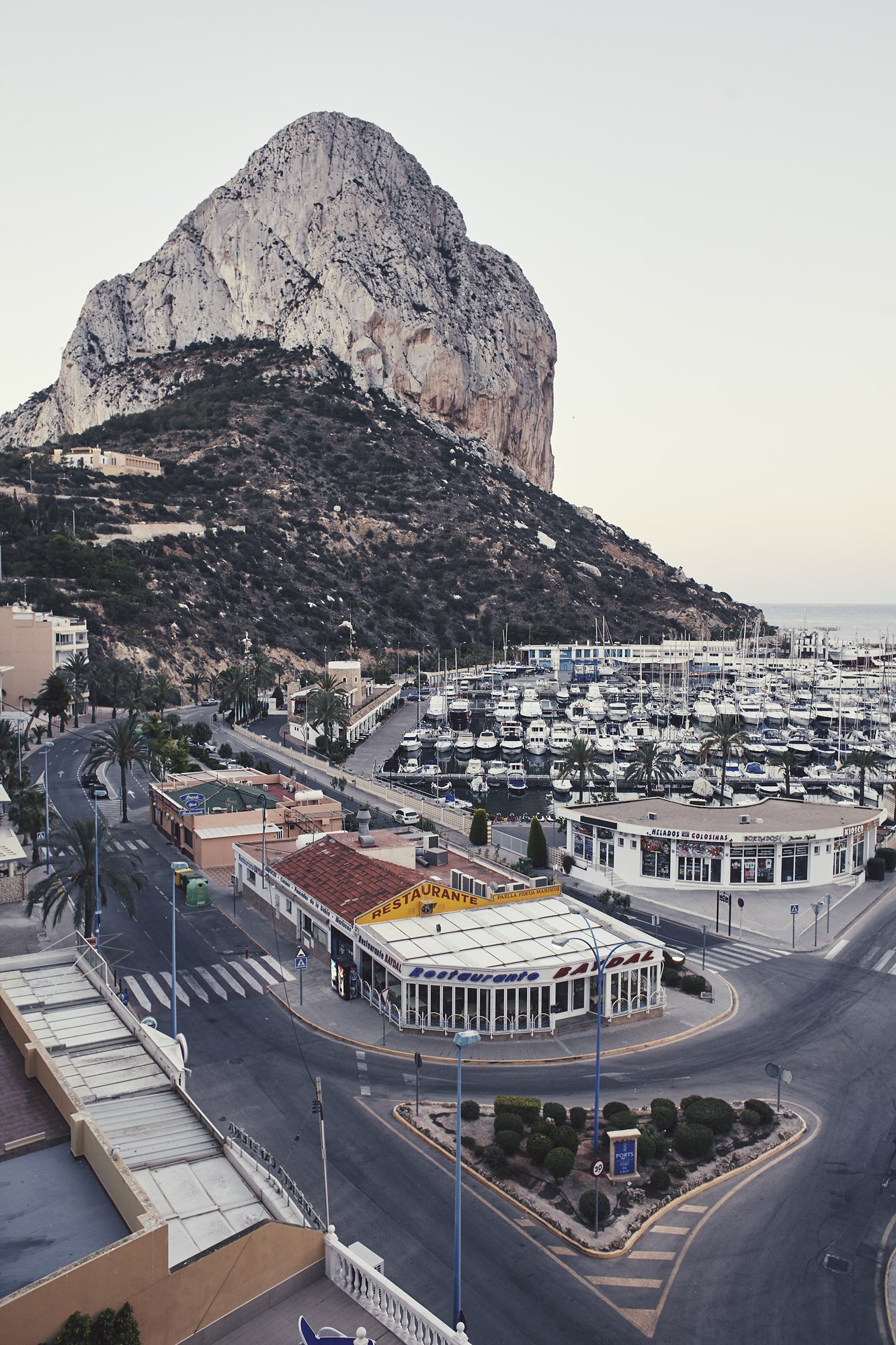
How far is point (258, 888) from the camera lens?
45188 mm

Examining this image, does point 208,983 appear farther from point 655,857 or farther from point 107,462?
point 107,462

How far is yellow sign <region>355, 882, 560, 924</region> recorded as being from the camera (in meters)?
35.7

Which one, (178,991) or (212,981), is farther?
(212,981)

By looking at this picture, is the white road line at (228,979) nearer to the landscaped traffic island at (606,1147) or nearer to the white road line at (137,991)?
the white road line at (137,991)

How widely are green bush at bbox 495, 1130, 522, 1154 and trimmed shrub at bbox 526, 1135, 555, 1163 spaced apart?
0.45 metres

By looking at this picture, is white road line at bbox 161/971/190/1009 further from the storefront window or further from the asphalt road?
the storefront window

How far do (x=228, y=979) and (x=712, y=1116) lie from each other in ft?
58.8

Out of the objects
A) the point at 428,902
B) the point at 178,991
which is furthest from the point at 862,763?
the point at 178,991

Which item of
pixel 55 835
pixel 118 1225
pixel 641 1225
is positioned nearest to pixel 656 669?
pixel 55 835

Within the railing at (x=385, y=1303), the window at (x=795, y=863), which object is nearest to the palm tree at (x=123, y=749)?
the window at (x=795, y=863)

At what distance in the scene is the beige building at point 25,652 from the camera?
3551 inches

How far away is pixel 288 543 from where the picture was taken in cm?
15412

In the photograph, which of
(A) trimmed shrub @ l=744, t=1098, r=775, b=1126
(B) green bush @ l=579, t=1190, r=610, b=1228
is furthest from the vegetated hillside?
(B) green bush @ l=579, t=1190, r=610, b=1228

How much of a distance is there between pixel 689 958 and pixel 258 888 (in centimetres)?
1917
